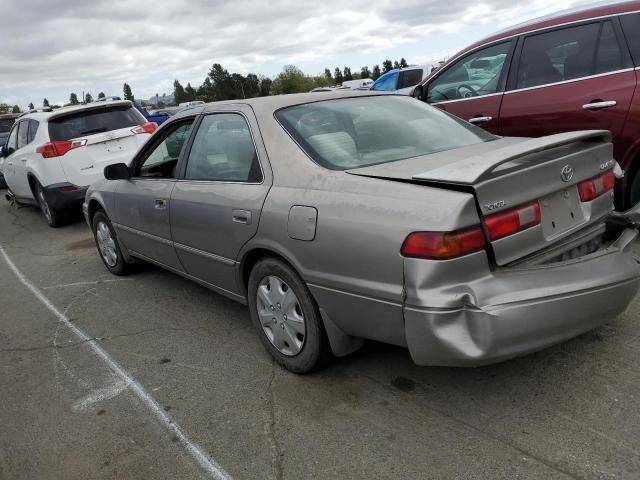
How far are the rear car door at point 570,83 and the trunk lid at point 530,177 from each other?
155cm

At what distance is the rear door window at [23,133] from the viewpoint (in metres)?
9.02

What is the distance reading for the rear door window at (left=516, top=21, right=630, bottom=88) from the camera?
4406mm

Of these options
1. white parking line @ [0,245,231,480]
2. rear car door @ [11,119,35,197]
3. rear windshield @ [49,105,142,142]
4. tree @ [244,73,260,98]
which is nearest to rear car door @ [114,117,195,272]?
white parking line @ [0,245,231,480]

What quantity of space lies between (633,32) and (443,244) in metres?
3.11

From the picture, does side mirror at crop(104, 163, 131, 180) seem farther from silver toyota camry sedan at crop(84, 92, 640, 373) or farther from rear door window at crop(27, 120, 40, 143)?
rear door window at crop(27, 120, 40, 143)

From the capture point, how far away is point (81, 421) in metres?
3.06

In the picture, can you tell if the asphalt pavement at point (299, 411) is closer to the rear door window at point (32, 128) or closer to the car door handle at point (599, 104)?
the car door handle at point (599, 104)

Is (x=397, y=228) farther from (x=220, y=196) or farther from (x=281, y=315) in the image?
(x=220, y=196)

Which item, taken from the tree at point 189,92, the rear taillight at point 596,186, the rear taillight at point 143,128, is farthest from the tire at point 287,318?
the tree at point 189,92

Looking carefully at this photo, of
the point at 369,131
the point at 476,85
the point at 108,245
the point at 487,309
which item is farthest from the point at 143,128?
the point at 487,309

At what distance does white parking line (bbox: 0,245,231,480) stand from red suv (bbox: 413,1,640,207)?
368cm

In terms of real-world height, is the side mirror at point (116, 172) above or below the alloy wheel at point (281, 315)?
above

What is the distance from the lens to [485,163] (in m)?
2.45

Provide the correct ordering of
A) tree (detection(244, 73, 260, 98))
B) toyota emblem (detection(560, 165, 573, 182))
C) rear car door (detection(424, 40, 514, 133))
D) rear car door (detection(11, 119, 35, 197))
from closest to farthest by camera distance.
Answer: toyota emblem (detection(560, 165, 573, 182)) < rear car door (detection(424, 40, 514, 133)) < rear car door (detection(11, 119, 35, 197)) < tree (detection(244, 73, 260, 98))
